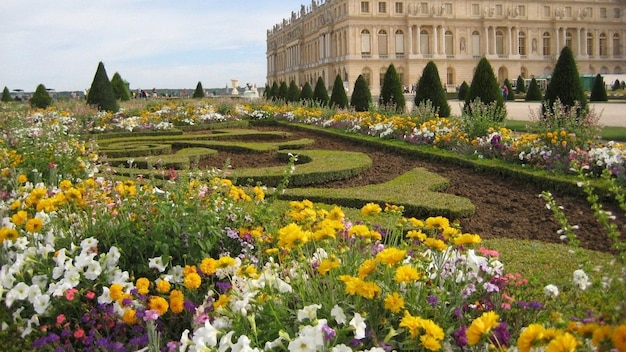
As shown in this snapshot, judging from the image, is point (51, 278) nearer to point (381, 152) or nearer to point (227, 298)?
point (227, 298)

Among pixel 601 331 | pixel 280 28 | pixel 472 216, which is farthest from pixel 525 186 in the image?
pixel 280 28

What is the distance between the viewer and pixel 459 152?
787 cm

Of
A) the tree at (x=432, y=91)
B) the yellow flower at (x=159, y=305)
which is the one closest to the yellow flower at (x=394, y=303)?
the yellow flower at (x=159, y=305)

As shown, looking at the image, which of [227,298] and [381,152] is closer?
[227,298]

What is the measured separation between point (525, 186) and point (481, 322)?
4.82 m

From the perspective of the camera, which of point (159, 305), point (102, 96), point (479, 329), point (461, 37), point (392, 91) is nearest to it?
point (479, 329)

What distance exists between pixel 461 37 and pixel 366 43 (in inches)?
298

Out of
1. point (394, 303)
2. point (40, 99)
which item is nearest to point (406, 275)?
point (394, 303)

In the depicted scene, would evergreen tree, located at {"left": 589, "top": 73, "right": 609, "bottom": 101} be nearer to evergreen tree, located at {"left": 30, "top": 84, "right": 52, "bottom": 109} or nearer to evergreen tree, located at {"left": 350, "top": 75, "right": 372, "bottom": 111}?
evergreen tree, located at {"left": 350, "top": 75, "right": 372, "bottom": 111}

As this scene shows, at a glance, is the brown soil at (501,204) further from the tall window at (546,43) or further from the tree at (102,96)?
the tall window at (546,43)

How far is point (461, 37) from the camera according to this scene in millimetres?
49750

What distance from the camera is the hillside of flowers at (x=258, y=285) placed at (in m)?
1.94

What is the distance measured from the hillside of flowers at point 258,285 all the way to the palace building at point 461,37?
4340 cm

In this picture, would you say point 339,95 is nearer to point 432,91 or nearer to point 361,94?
point 361,94
